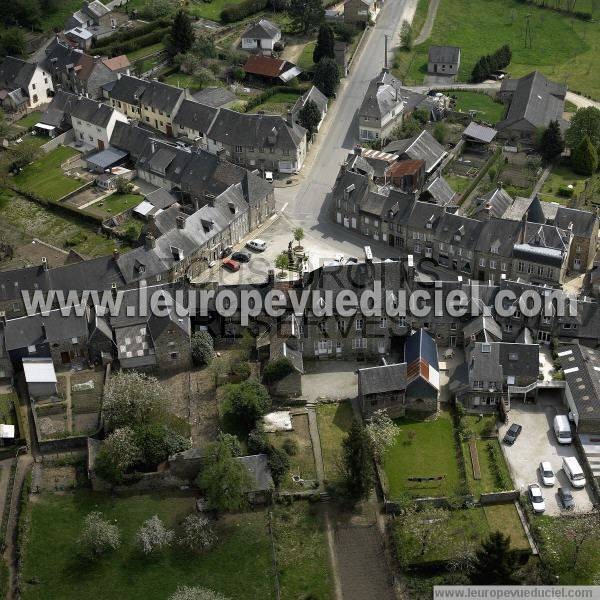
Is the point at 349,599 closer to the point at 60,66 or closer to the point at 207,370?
the point at 207,370

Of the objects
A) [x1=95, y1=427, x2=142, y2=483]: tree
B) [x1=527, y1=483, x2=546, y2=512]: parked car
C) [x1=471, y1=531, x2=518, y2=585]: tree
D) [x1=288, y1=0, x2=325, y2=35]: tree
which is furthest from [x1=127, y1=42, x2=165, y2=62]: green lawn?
[x1=471, y1=531, x2=518, y2=585]: tree

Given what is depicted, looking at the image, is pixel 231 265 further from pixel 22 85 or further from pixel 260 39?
pixel 260 39

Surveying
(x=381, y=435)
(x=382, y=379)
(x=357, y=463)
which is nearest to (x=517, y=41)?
(x=382, y=379)

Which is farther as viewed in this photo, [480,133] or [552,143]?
[480,133]

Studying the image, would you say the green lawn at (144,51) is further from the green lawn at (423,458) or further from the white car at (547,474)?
the white car at (547,474)

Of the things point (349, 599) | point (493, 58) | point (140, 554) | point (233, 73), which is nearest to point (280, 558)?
point (349, 599)

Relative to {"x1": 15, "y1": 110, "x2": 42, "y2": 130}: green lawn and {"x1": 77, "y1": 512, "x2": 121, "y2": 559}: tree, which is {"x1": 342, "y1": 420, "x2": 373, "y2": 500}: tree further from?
{"x1": 15, "y1": 110, "x2": 42, "y2": 130}: green lawn

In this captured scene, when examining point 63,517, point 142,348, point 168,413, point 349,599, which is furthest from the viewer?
point 142,348
